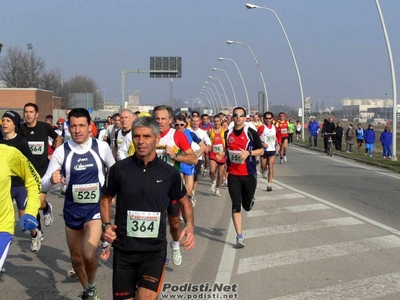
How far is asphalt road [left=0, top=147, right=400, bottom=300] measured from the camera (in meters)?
6.70

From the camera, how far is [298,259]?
8.13m

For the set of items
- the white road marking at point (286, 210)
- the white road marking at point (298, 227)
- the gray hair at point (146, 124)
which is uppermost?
the gray hair at point (146, 124)

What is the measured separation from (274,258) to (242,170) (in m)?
1.59

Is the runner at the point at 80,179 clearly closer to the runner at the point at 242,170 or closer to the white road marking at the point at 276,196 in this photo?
the runner at the point at 242,170

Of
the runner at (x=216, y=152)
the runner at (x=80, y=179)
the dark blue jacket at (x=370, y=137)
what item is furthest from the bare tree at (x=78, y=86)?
the runner at (x=80, y=179)

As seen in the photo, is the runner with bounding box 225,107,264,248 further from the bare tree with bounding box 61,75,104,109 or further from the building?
the bare tree with bounding box 61,75,104,109

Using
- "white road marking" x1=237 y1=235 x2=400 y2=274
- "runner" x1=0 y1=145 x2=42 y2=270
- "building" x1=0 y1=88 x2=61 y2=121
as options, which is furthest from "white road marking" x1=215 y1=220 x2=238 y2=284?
"building" x1=0 y1=88 x2=61 y2=121

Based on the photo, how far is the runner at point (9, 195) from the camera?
480 cm

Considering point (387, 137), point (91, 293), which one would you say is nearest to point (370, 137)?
point (387, 137)

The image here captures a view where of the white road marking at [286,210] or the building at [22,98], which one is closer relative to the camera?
the white road marking at [286,210]

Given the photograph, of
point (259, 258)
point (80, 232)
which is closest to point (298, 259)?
point (259, 258)

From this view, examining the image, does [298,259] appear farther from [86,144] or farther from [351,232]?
[86,144]

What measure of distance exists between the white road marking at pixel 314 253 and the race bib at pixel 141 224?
3073 millimetres

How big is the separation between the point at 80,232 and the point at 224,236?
3934 mm
